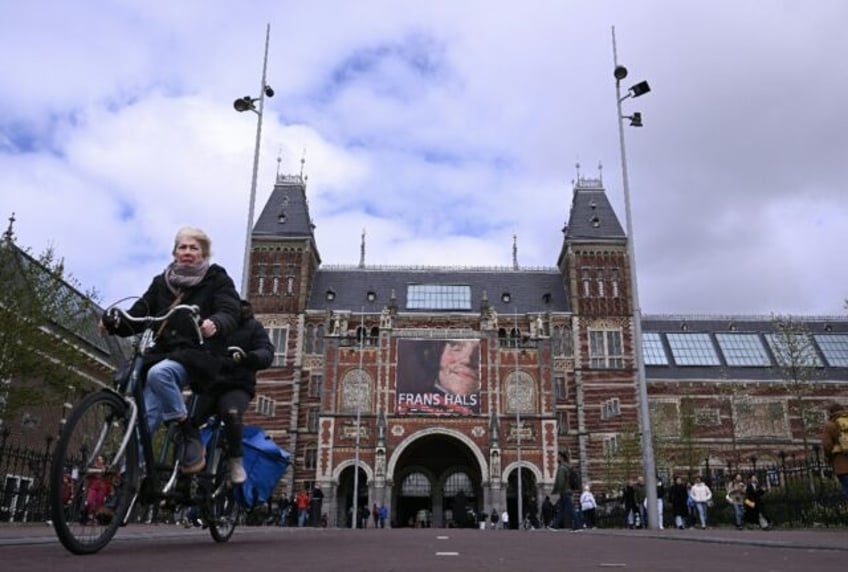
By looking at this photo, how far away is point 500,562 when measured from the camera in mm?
3904

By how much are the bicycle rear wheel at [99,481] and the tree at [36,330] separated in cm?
1627

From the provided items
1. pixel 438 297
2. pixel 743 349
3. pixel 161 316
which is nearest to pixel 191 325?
pixel 161 316

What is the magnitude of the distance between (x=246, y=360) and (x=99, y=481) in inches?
54.3

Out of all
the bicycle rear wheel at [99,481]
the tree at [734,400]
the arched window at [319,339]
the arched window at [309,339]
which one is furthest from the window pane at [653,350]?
the bicycle rear wheel at [99,481]

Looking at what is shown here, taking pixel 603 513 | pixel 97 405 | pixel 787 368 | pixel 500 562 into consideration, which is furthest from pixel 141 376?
pixel 787 368

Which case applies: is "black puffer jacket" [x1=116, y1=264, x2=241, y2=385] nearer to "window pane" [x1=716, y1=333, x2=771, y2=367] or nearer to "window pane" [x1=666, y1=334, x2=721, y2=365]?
"window pane" [x1=666, y1=334, x2=721, y2=365]

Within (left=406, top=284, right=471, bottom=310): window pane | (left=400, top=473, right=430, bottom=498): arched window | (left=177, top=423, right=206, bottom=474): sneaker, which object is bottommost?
(left=400, top=473, right=430, bottom=498): arched window

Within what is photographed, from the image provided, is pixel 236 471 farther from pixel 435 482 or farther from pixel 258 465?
pixel 435 482

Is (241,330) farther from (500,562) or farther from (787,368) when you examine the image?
(787,368)

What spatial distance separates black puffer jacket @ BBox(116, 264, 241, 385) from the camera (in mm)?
4336

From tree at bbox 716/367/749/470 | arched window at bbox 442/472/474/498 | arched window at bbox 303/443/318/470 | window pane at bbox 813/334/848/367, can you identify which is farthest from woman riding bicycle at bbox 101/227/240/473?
window pane at bbox 813/334/848/367

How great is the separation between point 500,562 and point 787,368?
102ft

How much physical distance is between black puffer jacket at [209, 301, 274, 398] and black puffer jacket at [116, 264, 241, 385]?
0.75ft

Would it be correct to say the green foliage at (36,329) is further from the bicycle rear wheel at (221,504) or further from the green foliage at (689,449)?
the green foliage at (689,449)
